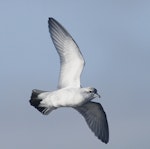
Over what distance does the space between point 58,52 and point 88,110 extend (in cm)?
315

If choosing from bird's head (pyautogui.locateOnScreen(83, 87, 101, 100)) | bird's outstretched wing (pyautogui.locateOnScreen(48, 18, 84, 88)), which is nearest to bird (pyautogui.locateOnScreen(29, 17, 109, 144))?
bird's outstretched wing (pyautogui.locateOnScreen(48, 18, 84, 88))

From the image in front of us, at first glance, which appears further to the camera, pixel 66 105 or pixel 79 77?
pixel 79 77

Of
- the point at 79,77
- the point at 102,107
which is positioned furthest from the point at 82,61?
the point at 102,107

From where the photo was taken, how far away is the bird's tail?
25.8 meters

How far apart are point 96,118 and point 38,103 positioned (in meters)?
3.03

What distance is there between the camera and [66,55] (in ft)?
88.0

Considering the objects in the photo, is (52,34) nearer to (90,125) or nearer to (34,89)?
(34,89)

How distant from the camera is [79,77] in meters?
26.6

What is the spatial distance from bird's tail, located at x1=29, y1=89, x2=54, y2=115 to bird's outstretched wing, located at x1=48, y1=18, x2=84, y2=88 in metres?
1.33

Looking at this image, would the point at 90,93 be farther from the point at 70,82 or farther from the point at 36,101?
the point at 36,101

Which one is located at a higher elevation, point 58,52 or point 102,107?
point 58,52

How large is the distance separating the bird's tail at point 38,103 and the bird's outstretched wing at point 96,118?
1806 mm

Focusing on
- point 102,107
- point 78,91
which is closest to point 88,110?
point 102,107

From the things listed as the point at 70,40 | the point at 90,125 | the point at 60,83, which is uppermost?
the point at 70,40
